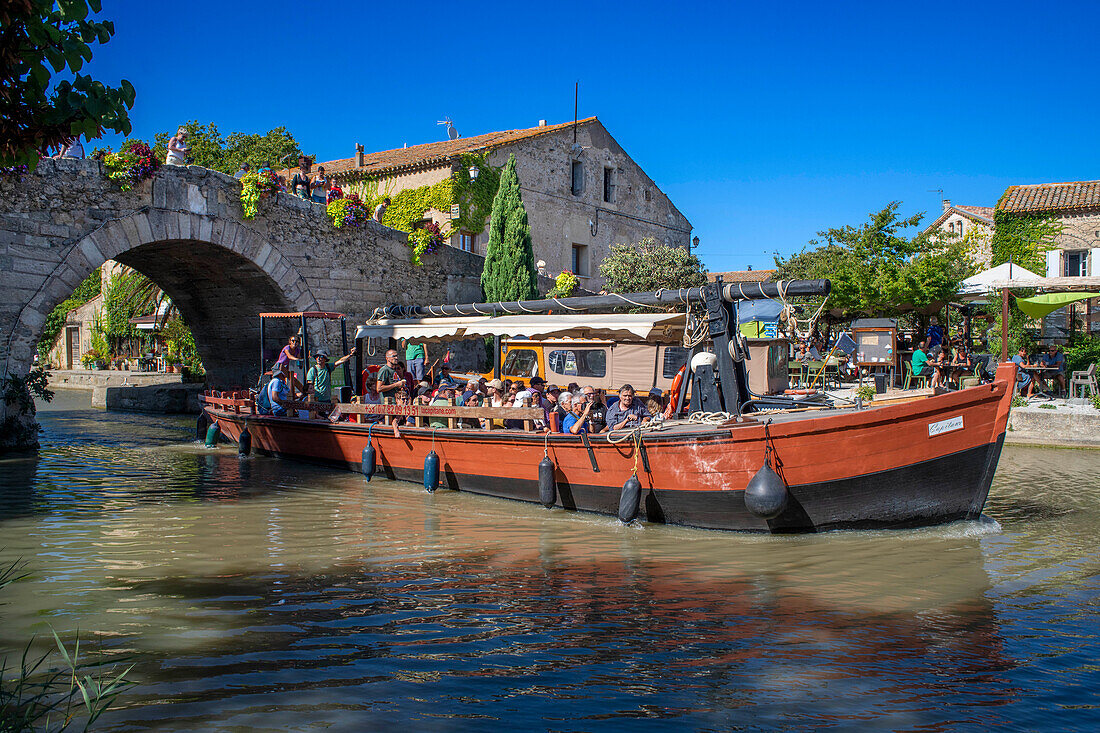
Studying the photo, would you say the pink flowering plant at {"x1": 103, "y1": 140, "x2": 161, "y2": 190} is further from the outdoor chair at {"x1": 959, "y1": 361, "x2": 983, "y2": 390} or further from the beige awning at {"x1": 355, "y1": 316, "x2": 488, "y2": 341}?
the outdoor chair at {"x1": 959, "y1": 361, "x2": 983, "y2": 390}

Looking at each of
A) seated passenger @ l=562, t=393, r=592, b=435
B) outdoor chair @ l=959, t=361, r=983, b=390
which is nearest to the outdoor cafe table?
outdoor chair @ l=959, t=361, r=983, b=390

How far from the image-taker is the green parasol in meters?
16.5

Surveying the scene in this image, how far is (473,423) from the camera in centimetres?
1032

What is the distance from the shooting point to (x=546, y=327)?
34.3ft

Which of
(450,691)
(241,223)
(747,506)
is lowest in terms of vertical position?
(450,691)

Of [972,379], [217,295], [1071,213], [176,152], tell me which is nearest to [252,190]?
[176,152]

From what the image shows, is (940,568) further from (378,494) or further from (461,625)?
(378,494)

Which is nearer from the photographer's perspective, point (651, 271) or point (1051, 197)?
point (651, 271)

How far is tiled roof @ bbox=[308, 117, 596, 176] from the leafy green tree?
5.00m

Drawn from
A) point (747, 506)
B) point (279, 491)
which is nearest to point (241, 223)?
point (279, 491)

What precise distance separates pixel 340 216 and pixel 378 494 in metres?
8.39

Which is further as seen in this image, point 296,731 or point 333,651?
point 333,651

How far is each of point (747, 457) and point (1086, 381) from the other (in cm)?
1269

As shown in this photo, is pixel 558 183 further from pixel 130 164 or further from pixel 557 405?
pixel 557 405
